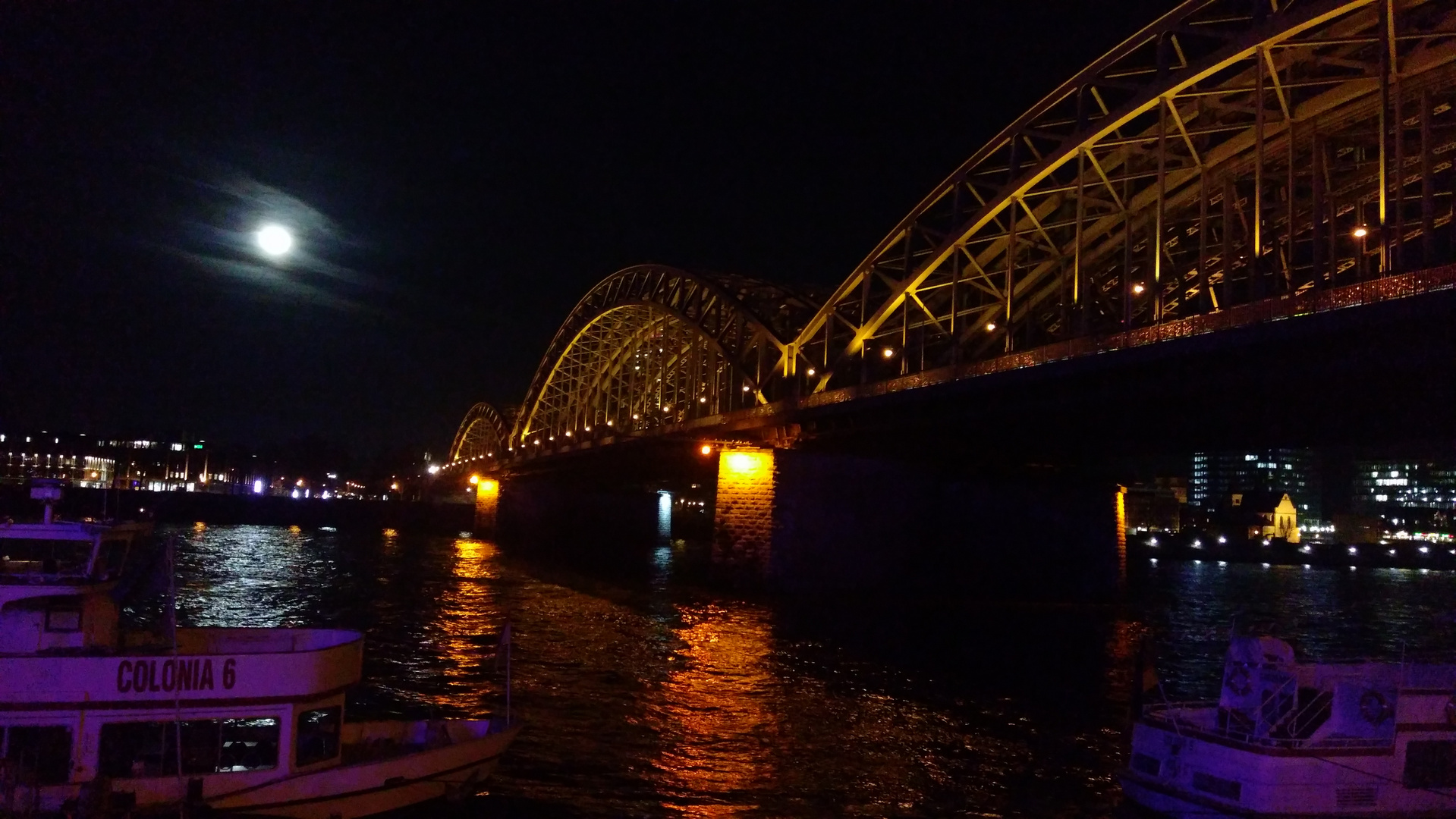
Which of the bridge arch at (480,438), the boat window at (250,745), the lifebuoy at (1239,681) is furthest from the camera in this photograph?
the bridge arch at (480,438)

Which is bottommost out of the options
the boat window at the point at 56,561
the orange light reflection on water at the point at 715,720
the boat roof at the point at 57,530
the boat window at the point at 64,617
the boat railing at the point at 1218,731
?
the orange light reflection on water at the point at 715,720

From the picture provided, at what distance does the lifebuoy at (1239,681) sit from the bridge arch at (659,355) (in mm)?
45031

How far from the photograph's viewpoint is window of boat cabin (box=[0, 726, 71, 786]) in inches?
559

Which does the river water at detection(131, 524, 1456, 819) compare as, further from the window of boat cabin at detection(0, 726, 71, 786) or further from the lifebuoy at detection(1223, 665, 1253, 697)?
the window of boat cabin at detection(0, 726, 71, 786)

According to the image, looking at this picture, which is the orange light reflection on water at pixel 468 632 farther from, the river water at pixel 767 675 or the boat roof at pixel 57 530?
the boat roof at pixel 57 530

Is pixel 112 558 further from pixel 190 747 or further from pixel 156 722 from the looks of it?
pixel 190 747

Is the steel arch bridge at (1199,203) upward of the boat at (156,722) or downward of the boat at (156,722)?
upward

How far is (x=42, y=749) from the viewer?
14305mm

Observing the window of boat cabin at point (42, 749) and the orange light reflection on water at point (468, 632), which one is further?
the orange light reflection on water at point (468, 632)

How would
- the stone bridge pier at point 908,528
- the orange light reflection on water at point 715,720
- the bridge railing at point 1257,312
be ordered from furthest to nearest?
the stone bridge pier at point 908,528 < the bridge railing at point 1257,312 < the orange light reflection on water at point 715,720

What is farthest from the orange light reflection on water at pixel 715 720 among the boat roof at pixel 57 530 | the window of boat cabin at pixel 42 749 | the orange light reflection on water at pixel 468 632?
the boat roof at pixel 57 530

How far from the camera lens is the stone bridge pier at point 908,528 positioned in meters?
55.0

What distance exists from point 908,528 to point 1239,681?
39509mm

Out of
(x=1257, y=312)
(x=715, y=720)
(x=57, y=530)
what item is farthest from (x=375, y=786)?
(x=1257, y=312)
